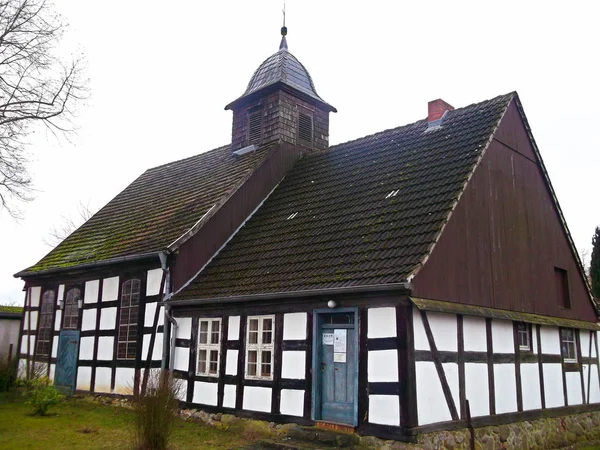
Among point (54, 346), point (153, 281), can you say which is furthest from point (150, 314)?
point (54, 346)

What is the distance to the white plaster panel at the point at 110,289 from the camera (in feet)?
53.0

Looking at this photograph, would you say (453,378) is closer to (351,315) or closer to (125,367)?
(351,315)

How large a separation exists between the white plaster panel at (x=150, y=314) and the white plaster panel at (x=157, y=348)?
48 centimetres

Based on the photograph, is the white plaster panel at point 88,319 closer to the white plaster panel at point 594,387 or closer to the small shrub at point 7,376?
the small shrub at point 7,376

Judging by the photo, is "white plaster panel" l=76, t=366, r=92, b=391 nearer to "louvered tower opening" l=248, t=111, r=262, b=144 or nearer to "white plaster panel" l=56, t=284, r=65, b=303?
"white plaster panel" l=56, t=284, r=65, b=303

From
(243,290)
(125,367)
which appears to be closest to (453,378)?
(243,290)

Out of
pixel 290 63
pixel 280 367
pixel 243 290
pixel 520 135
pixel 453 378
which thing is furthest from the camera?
pixel 290 63

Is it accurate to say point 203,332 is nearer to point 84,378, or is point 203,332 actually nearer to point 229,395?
point 229,395

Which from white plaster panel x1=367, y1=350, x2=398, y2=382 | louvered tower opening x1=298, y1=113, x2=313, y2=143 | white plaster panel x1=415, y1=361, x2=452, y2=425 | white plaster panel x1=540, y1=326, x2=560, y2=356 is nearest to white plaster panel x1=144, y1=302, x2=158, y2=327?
white plaster panel x1=367, y1=350, x2=398, y2=382

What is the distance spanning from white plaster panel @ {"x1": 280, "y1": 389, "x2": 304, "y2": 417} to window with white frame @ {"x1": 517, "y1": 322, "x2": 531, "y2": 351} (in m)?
5.08

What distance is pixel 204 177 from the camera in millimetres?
18766

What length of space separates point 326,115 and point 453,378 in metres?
11.9

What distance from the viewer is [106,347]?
15945 millimetres

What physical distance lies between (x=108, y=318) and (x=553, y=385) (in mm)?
11590
